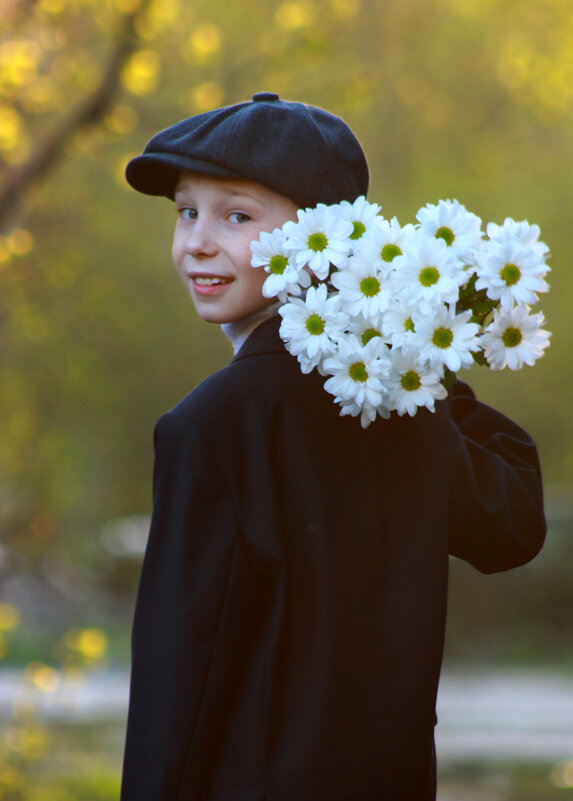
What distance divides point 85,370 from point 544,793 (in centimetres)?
783

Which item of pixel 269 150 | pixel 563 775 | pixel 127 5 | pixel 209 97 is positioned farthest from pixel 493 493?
pixel 563 775

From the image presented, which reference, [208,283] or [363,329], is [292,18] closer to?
[208,283]

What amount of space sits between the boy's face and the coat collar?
0.05m

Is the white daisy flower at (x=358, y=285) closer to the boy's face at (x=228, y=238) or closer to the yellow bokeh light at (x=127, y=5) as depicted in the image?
the boy's face at (x=228, y=238)

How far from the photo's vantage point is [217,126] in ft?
6.74

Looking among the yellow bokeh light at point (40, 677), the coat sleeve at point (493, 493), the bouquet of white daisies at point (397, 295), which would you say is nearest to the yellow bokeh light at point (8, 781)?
the yellow bokeh light at point (40, 677)

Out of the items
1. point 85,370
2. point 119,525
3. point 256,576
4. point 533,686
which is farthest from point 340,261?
point 119,525

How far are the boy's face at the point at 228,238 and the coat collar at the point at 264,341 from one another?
0.05 meters

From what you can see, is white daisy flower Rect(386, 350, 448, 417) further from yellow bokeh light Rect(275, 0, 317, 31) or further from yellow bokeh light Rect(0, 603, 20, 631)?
yellow bokeh light Rect(275, 0, 317, 31)

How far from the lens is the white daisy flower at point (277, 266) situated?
6.21 ft

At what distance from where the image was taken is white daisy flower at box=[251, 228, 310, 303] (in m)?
1.89

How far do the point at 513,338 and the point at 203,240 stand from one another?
0.55 meters

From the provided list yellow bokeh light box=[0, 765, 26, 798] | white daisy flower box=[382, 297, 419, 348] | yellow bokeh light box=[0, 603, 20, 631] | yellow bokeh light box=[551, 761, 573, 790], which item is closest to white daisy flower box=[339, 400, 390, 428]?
white daisy flower box=[382, 297, 419, 348]

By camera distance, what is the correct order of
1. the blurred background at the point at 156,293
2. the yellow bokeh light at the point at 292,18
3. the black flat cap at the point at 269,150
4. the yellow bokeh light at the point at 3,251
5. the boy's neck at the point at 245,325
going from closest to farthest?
the black flat cap at the point at 269,150 → the boy's neck at the point at 245,325 → the yellow bokeh light at the point at 3,251 → the blurred background at the point at 156,293 → the yellow bokeh light at the point at 292,18
